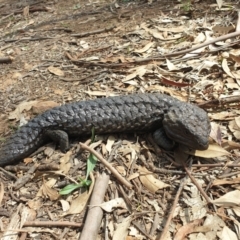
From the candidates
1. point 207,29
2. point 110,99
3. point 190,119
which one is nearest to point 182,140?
point 190,119

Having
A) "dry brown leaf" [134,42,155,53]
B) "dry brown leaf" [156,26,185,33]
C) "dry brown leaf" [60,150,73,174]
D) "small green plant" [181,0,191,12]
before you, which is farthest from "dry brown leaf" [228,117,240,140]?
"small green plant" [181,0,191,12]

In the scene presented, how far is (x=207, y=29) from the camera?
543cm

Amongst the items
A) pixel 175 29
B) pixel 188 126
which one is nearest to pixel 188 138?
pixel 188 126

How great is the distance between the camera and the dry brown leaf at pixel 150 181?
11.0 ft

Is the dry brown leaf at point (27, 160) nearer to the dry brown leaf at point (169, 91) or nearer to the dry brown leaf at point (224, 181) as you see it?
the dry brown leaf at point (169, 91)

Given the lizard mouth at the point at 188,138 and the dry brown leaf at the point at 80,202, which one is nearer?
the dry brown leaf at the point at 80,202

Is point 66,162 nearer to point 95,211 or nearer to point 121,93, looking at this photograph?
point 95,211

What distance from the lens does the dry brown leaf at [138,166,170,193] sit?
335 centimetres

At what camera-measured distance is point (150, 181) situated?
3402 mm

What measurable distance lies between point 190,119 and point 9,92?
2563 millimetres

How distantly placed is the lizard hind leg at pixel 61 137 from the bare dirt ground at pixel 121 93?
0.33ft

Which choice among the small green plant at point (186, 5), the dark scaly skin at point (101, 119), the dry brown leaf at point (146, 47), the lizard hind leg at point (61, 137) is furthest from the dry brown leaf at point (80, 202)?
the small green plant at point (186, 5)

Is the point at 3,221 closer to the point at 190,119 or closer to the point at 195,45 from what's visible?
the point at 190,119

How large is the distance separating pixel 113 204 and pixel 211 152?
1077 mm
